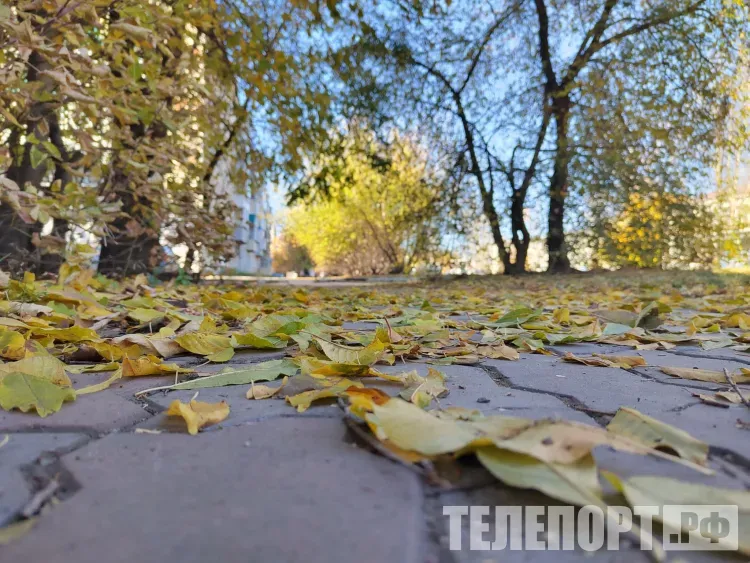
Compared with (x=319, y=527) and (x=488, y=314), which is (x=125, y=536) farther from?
(x=488, y=314)

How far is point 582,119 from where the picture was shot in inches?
→ 279

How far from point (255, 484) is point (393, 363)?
0.71 m

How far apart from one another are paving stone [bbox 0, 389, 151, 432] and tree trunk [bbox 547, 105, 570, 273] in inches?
270

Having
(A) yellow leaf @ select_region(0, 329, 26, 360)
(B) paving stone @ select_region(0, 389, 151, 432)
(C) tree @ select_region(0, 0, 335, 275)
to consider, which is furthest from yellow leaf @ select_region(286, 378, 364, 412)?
(C) tree @ select_region(0, 0, 335, 275)

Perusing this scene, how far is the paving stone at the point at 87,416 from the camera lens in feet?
2.69

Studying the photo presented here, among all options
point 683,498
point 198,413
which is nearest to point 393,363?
point 198,413

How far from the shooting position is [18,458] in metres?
0.69

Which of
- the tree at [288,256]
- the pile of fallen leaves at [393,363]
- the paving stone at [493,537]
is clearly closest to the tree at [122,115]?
the pile of fallen leaves at [393,363]

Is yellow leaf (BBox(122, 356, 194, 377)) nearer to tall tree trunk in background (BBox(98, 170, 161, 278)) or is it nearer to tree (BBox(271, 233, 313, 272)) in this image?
tall tree trunk in background (BBox(98, 170, 161, 278))

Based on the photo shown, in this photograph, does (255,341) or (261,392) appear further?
(255,341)

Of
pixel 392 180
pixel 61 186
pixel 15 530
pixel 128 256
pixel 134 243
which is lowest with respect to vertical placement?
pixel 15 530

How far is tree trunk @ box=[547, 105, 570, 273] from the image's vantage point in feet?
23.0

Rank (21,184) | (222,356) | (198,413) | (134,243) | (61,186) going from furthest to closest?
(134,243) < (21,184) < (61,186) < (222,356) < (198,413)

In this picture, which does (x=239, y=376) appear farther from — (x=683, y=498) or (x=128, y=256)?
(x=128, y=256)
